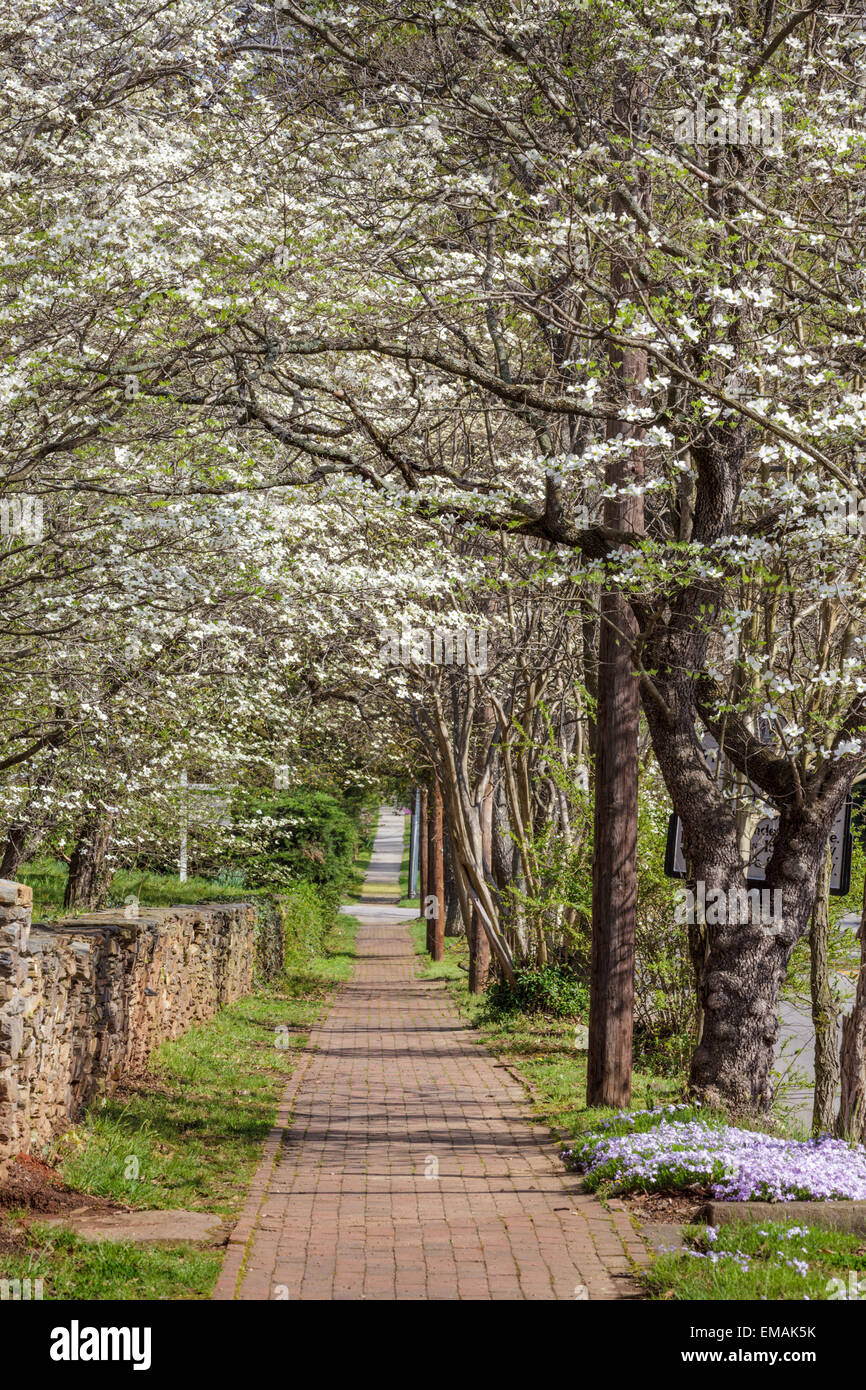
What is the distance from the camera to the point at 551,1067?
509 inches

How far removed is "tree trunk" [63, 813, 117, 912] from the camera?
715 inches

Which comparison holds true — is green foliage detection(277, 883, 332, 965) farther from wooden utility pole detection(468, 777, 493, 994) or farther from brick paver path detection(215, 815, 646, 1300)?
brick paver path detection(215, 815, 646, 1300)

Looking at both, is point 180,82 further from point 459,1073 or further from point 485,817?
point 485,817

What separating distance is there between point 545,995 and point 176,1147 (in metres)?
8.10

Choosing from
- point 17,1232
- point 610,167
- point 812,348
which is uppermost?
point 610,167

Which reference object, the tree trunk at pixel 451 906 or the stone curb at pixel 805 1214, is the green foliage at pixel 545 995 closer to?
the stone curb at pixel 805 1214

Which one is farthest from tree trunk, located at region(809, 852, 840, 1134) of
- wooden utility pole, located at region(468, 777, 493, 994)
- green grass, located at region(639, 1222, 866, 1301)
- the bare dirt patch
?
wooden utility pole, located at region(468, 777, 493, 994)

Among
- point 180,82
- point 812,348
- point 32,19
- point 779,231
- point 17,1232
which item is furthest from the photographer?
point 180,82

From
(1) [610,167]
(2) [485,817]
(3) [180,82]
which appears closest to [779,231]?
(1) [610,167]

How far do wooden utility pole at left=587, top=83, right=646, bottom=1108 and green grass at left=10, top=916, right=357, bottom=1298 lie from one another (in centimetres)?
269

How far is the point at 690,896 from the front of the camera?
A: 30.5 feet

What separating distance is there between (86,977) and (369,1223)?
2.69 metres

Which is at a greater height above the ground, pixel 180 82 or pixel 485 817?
pixel 180 82

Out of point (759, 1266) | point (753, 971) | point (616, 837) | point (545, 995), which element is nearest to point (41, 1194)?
point (759, 1266)
